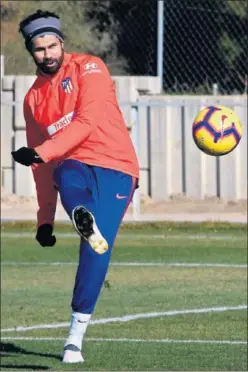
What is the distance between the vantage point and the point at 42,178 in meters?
7.90

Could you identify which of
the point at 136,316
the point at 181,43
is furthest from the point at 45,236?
the point at 181,43

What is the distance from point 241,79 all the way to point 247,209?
227 centimetres

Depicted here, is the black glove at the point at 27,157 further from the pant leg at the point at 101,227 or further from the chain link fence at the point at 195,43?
the chain link fence at the point at 195,43

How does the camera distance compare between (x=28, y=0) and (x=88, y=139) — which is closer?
(x=88, y=139)

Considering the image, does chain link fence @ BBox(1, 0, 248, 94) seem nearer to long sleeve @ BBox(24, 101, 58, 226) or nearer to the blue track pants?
long sleeve @ BBox(24, 101, 58, 226)

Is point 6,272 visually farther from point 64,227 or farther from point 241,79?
point 241,79

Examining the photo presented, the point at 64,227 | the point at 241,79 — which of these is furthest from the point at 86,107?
the point at 241,79

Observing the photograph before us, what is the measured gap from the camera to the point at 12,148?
19.0 metres

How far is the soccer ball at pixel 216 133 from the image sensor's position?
8062 mm

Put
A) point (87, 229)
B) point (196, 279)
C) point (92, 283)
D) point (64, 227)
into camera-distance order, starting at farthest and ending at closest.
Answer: point (64, 227) < point (196, 279) < point (92, 283) < point (87, 229)

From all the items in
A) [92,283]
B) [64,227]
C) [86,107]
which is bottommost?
[64,227]

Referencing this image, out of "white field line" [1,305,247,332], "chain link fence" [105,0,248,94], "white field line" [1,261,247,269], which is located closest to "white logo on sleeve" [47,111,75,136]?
"white field line" [1,305,247,332]

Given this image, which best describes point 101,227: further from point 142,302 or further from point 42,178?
point 142,302

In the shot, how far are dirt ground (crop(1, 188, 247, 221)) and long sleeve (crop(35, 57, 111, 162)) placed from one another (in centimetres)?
984
